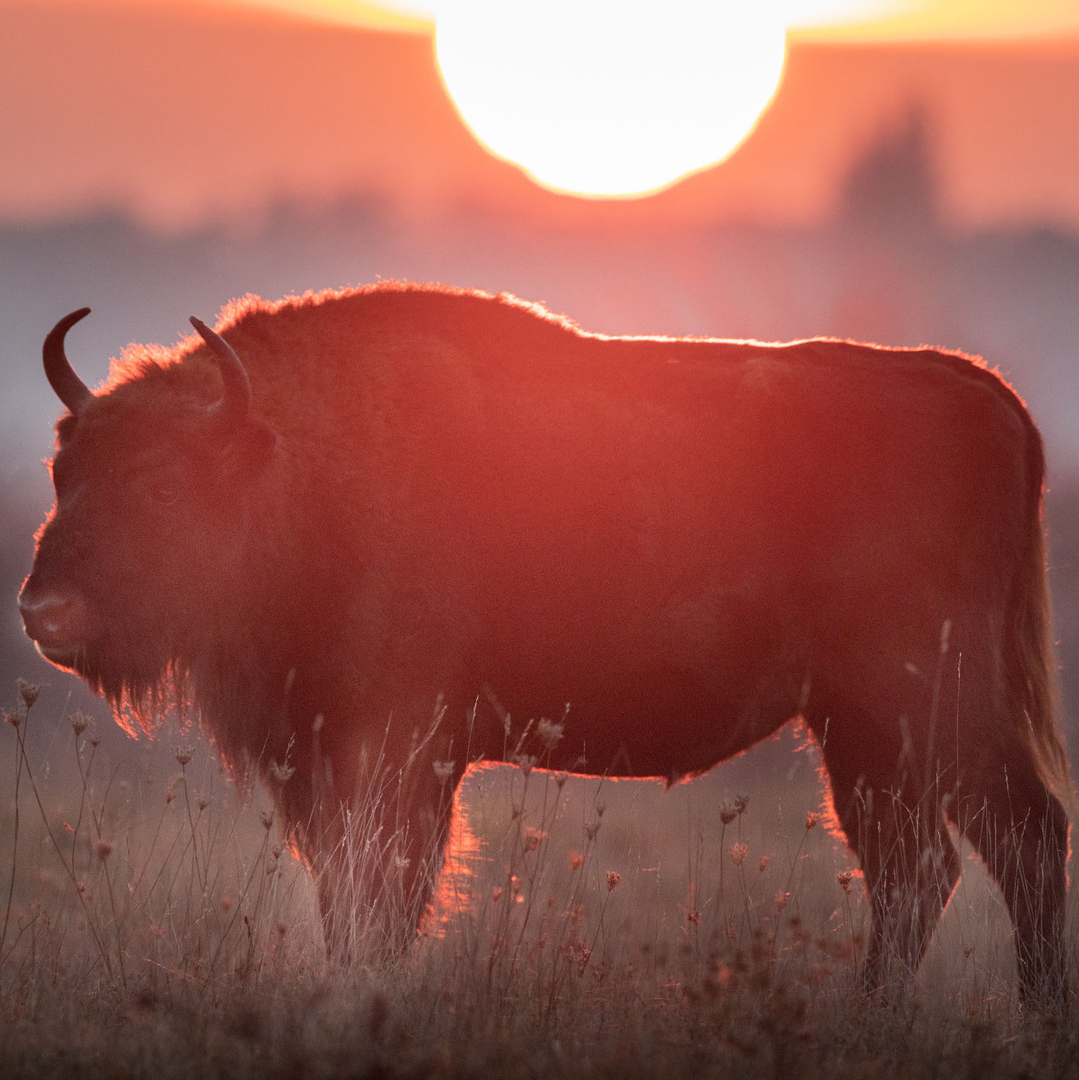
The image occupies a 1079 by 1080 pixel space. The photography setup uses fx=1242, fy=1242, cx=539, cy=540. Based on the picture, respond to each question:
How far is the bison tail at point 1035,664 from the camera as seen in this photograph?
4.93 metres

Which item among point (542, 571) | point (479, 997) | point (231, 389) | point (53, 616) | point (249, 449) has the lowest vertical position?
point (479, 997)

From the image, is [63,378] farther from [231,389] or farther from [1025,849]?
[1025,849]

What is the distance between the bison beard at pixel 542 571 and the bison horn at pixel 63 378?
11 mm

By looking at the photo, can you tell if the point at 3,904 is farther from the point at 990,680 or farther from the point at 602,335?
the point at 990,680

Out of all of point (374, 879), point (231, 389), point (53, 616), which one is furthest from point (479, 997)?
point (231, 389)

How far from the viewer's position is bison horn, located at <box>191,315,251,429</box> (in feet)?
14.6

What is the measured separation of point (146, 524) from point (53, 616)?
46 centimetres

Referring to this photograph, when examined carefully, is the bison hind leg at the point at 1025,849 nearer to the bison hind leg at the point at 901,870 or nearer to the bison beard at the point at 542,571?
the bison beard at the point at 542,571

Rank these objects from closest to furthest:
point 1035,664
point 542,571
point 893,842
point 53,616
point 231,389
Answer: point 53,616 < point 231,389 < point 542,571 < point 893,842 < point 1035,664

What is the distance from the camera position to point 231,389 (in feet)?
14.8

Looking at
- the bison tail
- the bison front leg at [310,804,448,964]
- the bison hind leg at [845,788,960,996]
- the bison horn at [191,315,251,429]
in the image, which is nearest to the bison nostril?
the bison horn at [191,315,251,429]

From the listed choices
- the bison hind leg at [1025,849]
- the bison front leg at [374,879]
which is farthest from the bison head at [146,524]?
the bison hind leg at [1025,849]

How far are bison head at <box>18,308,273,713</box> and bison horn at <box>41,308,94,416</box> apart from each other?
0.08 meters

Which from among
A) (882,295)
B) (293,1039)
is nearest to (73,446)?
(293,1039)
